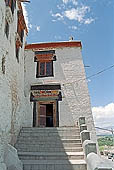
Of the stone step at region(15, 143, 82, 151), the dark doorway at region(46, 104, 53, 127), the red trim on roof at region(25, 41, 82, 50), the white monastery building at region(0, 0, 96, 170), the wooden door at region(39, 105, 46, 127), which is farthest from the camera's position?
the dark doorway at region(46, 104, 53, 127)

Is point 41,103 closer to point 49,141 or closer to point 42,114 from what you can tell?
point 42,114

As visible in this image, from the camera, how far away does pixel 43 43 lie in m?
10.1

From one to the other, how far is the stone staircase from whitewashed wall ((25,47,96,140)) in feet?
6.01

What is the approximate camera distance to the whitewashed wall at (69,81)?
8.60 meters

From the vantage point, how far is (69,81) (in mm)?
9312

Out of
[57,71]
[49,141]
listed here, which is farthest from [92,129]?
[57,71]

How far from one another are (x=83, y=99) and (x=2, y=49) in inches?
213

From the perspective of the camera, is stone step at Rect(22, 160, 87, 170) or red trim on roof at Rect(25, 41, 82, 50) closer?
stone step at Rect(22, 160, 87, 170)

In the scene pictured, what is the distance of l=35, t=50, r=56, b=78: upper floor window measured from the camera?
9695 mm

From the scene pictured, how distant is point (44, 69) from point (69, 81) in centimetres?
186

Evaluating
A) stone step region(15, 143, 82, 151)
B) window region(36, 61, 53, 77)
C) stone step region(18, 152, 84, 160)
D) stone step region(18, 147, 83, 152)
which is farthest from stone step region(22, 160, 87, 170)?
window region(36, 61, 53, 77)

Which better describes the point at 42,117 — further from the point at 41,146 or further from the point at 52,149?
the point at 52,149

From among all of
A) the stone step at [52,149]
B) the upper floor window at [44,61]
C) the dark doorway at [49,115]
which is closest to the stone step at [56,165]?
the stone step at [52,149]

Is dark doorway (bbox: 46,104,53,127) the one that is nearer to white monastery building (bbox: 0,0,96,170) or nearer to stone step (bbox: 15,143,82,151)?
white monastery building (bbox: 0,0,96,170)
